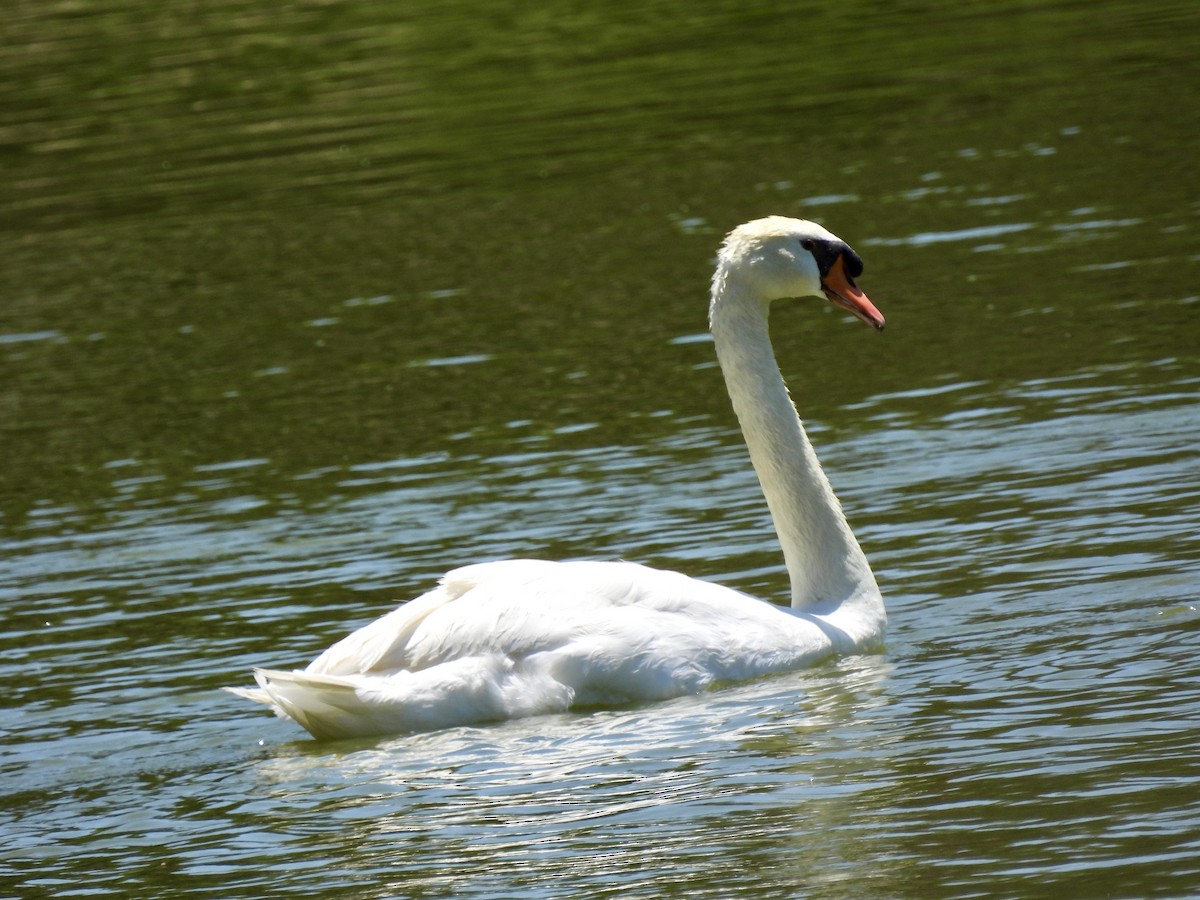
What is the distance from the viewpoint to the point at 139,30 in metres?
42.7

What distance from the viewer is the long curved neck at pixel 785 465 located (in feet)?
29.9

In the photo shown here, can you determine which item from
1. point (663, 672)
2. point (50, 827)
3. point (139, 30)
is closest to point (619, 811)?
point (663, 672)

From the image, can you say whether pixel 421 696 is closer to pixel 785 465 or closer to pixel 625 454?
pixel 785 465

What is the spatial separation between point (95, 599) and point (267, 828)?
4.10 metres

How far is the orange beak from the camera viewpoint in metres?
9.27

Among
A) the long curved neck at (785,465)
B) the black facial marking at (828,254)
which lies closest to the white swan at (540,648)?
the long curved neck at (785,465)

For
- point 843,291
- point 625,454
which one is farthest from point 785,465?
point 625,454

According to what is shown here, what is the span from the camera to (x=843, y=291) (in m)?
9.29

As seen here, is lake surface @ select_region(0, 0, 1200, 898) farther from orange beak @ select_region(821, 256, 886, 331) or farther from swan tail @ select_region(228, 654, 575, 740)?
orange beak @ select_region(821, 256, 886, 331)

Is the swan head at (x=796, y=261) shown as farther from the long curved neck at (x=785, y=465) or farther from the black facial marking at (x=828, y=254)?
the long curved neck at (x=785, y=465)

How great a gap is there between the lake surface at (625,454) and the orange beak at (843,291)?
4.37 ft

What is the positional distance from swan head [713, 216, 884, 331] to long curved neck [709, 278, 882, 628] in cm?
13

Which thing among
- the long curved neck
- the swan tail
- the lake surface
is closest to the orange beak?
the long curved neck

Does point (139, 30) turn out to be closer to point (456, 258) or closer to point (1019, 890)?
point (456, 258)
